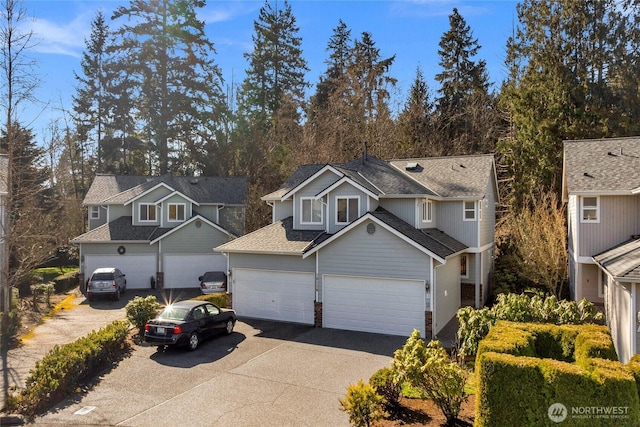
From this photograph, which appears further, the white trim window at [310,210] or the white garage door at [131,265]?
the white garage door at [131,265]

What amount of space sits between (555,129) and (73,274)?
33773 mm

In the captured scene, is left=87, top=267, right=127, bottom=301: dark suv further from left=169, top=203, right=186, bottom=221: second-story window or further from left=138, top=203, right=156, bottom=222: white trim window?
left=169, top=203, right=186, bottom=221: second-story window

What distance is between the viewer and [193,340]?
1385cm

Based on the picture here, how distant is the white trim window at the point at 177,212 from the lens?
2834cm

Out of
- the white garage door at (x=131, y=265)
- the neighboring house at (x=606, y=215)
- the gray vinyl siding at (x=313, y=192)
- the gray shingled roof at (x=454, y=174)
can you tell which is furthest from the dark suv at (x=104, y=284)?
the neighboring house at (x=606, y=215)

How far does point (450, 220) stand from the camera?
20.8 meters

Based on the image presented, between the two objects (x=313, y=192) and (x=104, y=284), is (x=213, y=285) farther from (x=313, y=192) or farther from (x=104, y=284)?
(x=313, y=192)

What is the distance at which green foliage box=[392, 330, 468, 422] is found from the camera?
798 cm

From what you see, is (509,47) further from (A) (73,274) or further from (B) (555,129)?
(A) (73,274)

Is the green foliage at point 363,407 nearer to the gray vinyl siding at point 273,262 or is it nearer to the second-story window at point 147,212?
the gray vinyl siding at point 273,262

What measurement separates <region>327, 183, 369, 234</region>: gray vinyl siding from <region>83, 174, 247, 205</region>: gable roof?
41.9 feet

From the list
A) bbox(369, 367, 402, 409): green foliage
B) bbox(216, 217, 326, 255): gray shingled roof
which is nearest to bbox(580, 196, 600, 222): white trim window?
bbox(216, 217, 326, 255): gray shingled roof

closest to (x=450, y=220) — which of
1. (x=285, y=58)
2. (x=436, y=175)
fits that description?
(x=436, y=175)

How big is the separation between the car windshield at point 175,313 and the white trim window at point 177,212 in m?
15.2
